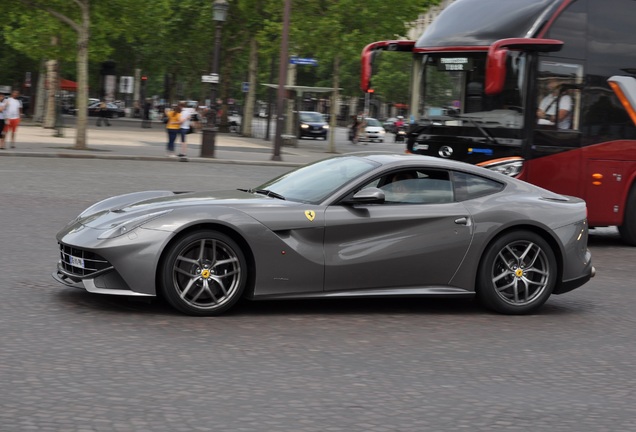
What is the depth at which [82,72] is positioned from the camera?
2930cm

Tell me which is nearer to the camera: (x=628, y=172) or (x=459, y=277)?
(x=459, y=277)

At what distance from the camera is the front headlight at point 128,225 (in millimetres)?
7391

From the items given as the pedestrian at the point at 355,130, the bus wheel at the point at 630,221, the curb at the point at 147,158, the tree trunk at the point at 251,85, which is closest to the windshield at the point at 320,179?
the bus wheel at the point at 630,221

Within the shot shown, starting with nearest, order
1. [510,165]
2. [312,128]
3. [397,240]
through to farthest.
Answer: [397,240] → [510,165] → [312,128]

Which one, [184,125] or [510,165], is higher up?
[184,125]

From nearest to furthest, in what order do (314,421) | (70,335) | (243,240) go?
(314,421) < (70,335) < (243,240)

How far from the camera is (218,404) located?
5.26 m

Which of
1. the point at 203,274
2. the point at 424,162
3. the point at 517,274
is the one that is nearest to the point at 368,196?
the point at 424,162

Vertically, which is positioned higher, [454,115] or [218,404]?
[454,115]

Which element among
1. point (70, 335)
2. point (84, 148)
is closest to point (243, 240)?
point (70, 335)

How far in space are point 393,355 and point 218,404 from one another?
69.7 inches

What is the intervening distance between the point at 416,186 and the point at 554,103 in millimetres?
6369

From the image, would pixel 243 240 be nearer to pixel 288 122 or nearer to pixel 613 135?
pixel 613 135

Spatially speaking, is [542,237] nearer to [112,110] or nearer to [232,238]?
[232,238]
